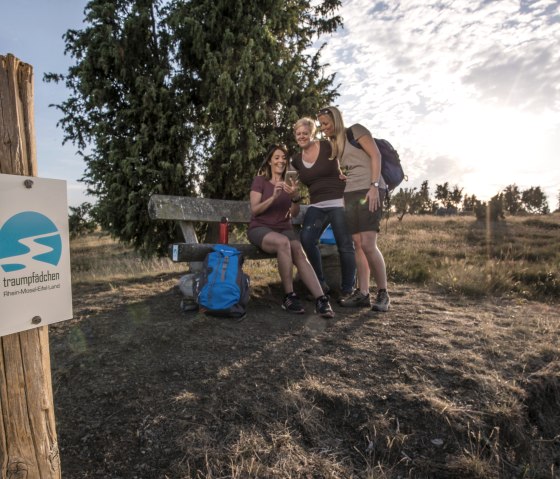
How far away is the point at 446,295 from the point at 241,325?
340 centimetres

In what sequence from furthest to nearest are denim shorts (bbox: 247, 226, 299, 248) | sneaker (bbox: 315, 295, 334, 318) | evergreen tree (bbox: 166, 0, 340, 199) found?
evergreen tree (bbox: 166, 0, 340, 199)
denim shorts (bbox: 247, 226, 299, 248)
sneaker (bbox: 315, 295, 334, 318)

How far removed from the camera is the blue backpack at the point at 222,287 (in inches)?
152

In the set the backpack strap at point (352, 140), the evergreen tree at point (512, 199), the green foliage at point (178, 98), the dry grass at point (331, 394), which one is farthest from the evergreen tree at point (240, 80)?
the evergreen tree at point (512, 199)

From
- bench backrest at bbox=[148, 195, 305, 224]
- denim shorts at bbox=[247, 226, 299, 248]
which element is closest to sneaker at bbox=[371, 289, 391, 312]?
denim shorts at bbox=[247, 226, 299, 248]

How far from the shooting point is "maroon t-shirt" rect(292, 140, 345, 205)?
15.2 ft

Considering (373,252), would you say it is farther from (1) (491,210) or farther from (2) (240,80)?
A: (1) (491,210)

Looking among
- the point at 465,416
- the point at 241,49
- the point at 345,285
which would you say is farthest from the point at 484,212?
the point at 465,416

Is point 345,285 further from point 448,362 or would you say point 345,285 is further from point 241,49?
point 241,49

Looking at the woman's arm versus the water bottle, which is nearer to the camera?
the woman's arm

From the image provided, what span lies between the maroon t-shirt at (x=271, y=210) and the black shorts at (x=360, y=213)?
0.69 metres

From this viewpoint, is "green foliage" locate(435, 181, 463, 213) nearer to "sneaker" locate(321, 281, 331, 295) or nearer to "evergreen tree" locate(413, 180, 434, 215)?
"evergreen tree" locate(413, 180, 434, 215)

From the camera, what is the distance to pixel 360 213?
442 centimetres

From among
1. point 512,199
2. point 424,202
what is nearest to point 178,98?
point 424,202

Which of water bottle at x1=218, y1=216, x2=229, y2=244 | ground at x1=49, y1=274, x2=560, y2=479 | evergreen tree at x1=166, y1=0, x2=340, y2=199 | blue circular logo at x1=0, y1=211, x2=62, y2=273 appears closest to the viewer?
blue circular logo at x1=0, y1=211, x2=62, y2=273
